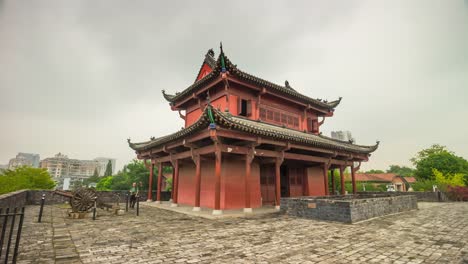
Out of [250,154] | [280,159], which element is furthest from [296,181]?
[250,154]

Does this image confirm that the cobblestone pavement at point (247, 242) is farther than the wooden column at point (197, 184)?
No

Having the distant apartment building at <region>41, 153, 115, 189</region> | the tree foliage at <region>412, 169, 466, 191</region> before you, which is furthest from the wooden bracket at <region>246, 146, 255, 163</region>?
the distant apartment building at <region>41, 153, 115, 189</region>

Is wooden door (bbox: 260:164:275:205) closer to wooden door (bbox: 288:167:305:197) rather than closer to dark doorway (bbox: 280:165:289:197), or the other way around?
dark doorway (bbox: 280:165:289:197)

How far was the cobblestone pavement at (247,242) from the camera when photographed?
4766 millimetres

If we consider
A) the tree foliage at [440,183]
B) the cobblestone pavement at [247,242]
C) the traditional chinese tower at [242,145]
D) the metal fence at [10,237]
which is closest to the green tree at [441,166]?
the tree foliage at [440,183]

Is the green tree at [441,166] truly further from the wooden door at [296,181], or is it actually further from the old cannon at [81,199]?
the old cannon at [81,199]

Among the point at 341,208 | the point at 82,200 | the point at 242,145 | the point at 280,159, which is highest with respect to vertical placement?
the point at 242,145

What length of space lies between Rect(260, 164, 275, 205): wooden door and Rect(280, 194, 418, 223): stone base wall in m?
3.29

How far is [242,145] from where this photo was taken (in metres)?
12.5

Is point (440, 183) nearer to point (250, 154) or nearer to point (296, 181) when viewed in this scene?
point (296, 181)

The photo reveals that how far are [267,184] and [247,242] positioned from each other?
918cm

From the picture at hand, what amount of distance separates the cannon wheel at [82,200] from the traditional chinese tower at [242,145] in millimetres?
4795

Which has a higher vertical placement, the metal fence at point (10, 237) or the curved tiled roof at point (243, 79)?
the curved tiled roof at point (243, 79)

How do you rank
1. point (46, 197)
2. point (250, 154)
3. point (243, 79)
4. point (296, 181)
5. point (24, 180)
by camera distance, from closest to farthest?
1. point (250, 154)
2. point (243, 79)
3. point (46, 197)
4. point (296, 181)
5. point (24, 180)
